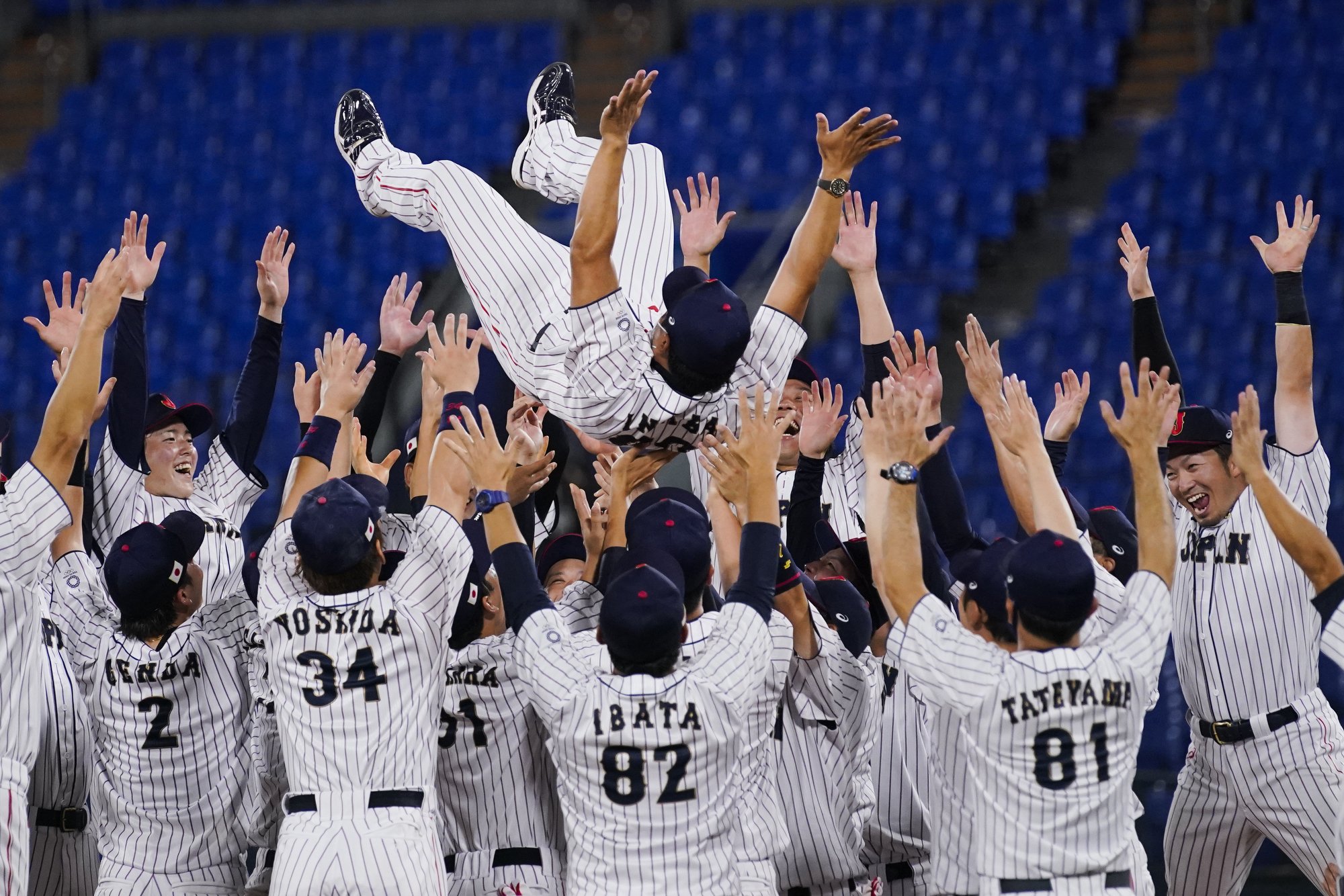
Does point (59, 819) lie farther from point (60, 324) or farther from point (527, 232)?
point (527, 232)

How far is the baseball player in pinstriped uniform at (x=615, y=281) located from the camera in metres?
5.31

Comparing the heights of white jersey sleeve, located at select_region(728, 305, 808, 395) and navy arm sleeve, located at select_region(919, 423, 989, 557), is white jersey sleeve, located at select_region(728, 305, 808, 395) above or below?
above

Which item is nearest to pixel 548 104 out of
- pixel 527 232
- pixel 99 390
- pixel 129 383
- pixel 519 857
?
pixel 527 232

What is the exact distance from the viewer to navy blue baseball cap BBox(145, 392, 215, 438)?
23.0 ft

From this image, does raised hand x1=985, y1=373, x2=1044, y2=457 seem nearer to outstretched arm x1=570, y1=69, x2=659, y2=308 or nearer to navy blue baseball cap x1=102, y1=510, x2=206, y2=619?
outstretched arm x1=570, y1=69, x2=659, y2=308

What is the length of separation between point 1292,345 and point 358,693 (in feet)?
11.9

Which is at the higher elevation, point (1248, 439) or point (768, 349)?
point (768, 349)

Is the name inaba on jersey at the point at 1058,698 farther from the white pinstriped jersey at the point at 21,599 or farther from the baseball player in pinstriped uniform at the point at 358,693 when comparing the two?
the white pinstriped jersey at the point at 21,599

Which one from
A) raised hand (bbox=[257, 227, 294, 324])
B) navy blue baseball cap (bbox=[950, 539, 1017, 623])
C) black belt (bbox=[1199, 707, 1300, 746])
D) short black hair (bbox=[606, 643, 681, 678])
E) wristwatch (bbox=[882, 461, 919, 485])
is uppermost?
raised hand (bbox=[257, 227, 294, 324])

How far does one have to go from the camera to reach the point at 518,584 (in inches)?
193

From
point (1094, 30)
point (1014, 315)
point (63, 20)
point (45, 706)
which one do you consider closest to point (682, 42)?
point (1094, 30)

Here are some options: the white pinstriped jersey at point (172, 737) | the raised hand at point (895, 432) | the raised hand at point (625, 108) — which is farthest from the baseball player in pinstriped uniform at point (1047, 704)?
the white pinstriped jersey at point (172, 737)

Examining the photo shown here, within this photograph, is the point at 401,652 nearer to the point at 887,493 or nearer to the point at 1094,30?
the point at 887,493

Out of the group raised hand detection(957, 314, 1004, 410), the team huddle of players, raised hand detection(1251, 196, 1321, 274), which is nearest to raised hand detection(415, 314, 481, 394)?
the team huddle of players
